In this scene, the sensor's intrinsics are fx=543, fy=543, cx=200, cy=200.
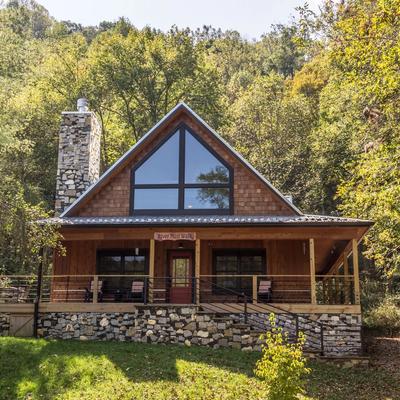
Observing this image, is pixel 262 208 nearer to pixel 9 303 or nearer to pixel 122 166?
pixel 122 166

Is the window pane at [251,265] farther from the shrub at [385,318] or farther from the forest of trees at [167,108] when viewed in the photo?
the shrub at [385,318]

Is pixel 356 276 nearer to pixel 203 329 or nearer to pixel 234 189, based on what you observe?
pixel 203 329

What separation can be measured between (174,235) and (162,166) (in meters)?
2.80

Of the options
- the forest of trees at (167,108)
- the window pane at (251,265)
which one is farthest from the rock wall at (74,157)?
the window pane at (251,265)

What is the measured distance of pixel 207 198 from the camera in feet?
55.6

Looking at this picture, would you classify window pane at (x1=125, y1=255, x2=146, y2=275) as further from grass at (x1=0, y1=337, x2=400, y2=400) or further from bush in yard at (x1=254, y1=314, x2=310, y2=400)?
bush in yard at (x1=254, y1=314, x2=310, y2=400)

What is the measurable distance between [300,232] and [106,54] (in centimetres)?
1975

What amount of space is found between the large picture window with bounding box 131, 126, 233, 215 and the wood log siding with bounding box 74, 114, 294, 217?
0.21 metres

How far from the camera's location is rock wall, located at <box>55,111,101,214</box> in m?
18.4

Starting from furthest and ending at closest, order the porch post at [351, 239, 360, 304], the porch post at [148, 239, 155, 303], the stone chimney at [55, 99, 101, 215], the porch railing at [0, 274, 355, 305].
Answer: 1. the stone chimney at [55, 99, 101, 215]
2. the porch railing at [0, 274, 355, 305]
3. the porch post at [148, 239, 155, 303]
4. the porch post at [351, 239, 360, 304]

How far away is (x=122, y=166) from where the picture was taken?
1717 centimetres

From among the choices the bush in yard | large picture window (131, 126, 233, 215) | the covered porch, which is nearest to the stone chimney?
the covered porch

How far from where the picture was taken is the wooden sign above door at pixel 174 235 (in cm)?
1536

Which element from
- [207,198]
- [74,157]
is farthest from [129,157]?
[207,198]
